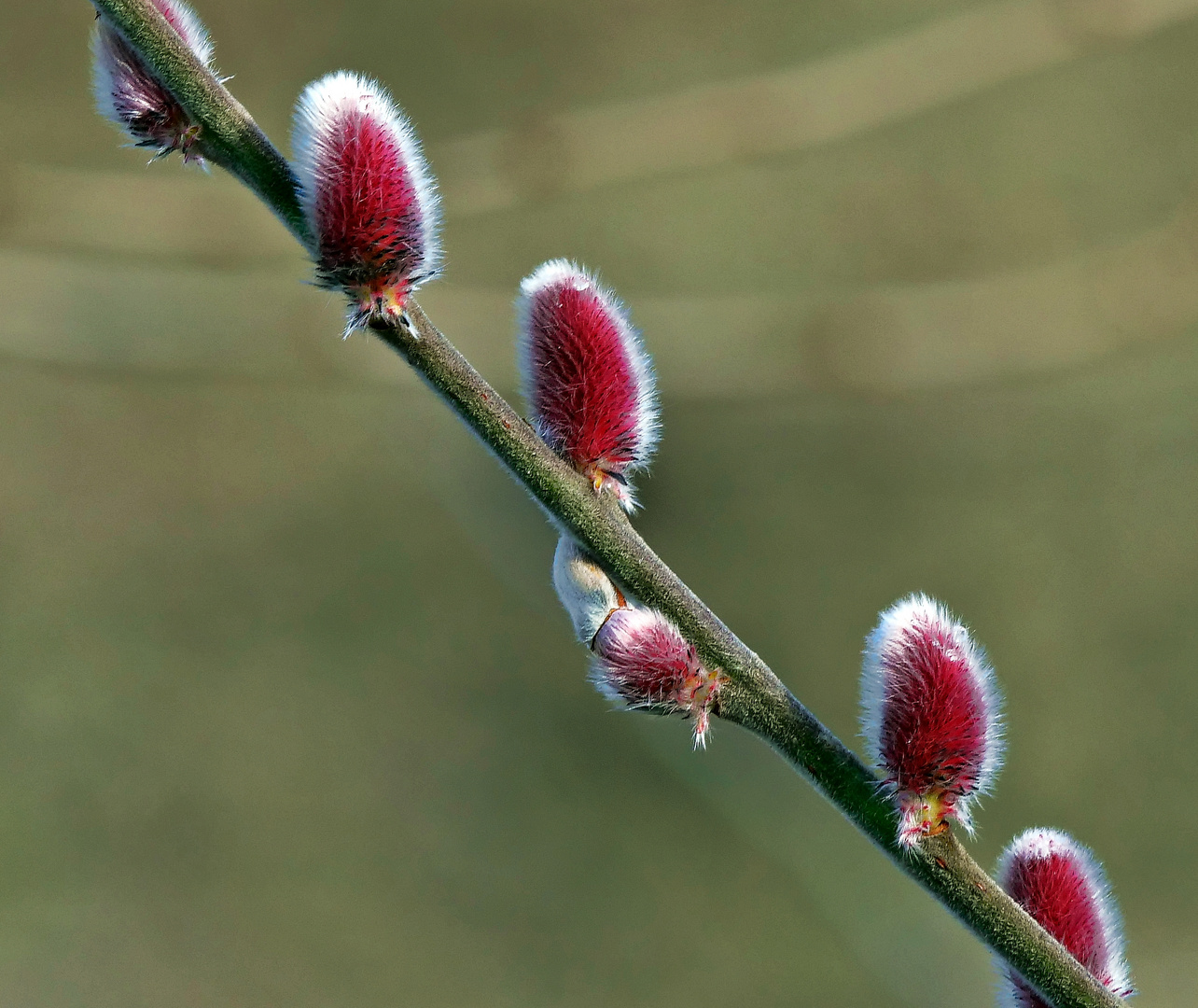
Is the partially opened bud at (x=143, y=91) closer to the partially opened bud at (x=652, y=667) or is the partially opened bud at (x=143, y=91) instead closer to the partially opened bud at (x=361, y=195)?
the partially opened bud at (x=361, y=195)

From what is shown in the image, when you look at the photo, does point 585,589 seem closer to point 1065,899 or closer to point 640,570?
point 640,570

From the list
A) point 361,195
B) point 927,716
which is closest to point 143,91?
point 361,195

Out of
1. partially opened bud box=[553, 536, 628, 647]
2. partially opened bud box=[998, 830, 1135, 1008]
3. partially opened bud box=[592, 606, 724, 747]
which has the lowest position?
partially opened bud box=[592, 606, 724, 747]

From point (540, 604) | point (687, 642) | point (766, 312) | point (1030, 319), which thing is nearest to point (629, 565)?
point (687, 642)

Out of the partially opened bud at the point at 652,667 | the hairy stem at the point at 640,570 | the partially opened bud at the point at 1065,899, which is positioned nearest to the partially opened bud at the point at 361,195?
the hairy stem at the point at 640,570

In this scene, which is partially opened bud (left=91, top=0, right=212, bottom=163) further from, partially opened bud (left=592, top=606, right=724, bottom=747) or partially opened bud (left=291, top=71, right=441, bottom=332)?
partially opened bud (left=592, top=606, right=724, bottom=747)

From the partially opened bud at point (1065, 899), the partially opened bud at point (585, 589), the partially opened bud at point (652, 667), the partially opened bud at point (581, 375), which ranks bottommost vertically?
the partially opened bud at point (652, 667)

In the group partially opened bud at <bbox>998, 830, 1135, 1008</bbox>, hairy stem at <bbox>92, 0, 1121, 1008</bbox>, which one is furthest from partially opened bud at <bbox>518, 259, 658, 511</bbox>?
partially opened bud at <bbox>998, 830, 1135, 1008</bbox>

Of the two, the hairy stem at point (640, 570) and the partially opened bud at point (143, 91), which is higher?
the partially opened bud at point (143, 91)
